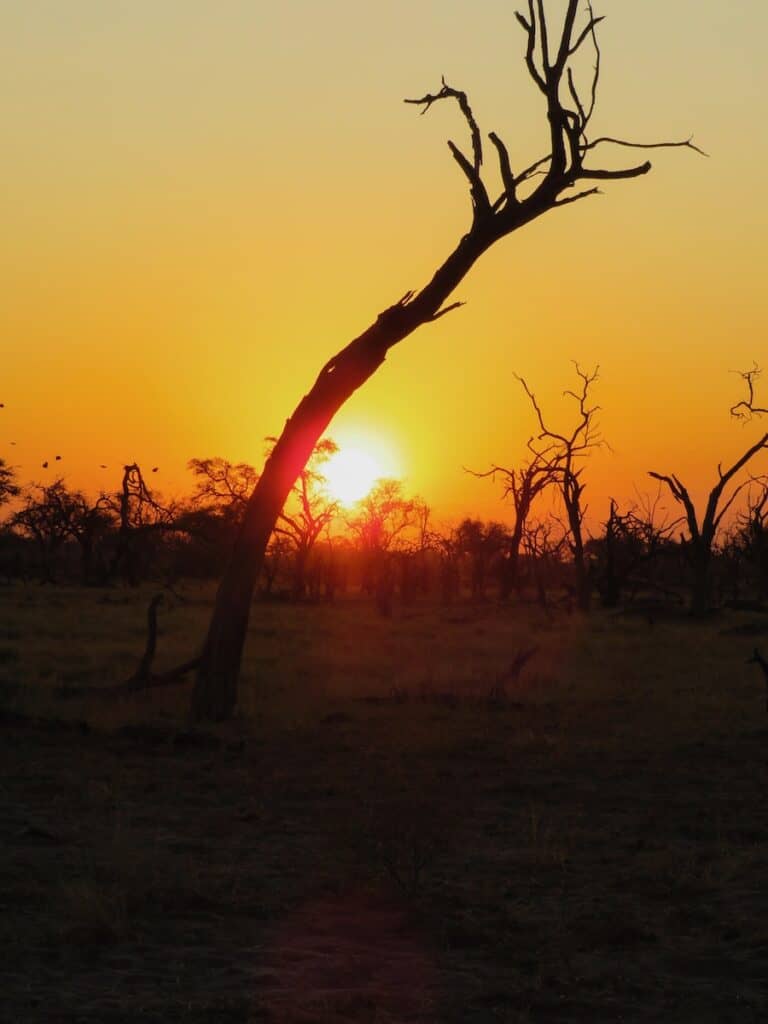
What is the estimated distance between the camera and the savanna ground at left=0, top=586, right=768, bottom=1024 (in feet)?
17.5

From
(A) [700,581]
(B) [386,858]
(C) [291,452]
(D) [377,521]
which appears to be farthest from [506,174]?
(D) [377,521]

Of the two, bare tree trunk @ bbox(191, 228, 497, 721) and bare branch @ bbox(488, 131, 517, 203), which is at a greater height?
bare branch @ bbox(488, 131, 517, 203)

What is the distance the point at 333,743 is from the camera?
40.2 ft

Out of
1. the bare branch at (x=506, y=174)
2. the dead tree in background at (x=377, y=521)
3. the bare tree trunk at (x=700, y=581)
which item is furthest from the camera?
the dead tree in background at (x=377, y=521)

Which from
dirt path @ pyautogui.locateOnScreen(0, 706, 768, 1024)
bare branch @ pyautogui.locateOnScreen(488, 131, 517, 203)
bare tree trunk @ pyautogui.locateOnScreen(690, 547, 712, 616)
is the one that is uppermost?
bare branch @ pyautogui.locateOnScreen(488, 131, 517, 203)

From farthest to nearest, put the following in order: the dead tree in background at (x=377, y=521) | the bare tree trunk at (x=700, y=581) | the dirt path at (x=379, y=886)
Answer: the dead tree in background at (x=377, y=521)
the bare tree trunk at (x=700, y=581)
the dirt path at (x=379, y=886)

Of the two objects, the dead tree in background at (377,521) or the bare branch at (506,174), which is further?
the dead tree in background at (377,521)

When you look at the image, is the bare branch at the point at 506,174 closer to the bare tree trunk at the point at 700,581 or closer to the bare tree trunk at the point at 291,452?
the bare tree trunk at the point at 291,452

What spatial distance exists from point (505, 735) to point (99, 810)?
5091mm

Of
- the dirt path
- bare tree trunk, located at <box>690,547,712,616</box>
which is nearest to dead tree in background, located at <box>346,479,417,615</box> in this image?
bare tree trunk, located at <box>690,547,712,616</box>

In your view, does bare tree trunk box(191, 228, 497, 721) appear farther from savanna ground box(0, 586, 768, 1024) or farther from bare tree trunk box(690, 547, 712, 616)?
bare tree trunk box(690, 547, 712, 616)

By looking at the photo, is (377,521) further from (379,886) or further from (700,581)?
(379,886)

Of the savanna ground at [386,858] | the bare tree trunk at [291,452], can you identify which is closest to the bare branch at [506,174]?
the bare tree trunk at [291,452]

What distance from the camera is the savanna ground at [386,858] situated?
5348 mm
